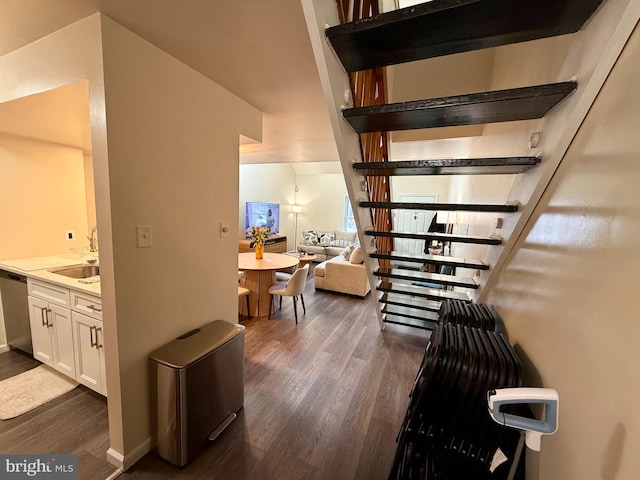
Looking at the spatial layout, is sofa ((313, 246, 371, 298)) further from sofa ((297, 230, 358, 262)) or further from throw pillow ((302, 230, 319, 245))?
throw pillow ((302, 230, 319, 245))

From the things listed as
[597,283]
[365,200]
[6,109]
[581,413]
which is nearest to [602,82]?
[597,283]

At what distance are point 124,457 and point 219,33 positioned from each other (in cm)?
243

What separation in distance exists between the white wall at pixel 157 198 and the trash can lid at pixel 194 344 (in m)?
0.06

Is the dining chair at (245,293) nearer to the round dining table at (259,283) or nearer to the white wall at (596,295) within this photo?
the round dining table at (259,283)

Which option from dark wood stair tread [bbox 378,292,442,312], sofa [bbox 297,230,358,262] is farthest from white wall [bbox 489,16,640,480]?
sofa [bbox 297,230,358,262]

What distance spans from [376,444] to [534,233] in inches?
66.0

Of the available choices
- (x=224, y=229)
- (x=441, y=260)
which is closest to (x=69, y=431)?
(x=224, y=229)

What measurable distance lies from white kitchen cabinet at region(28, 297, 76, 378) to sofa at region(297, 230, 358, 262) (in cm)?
559

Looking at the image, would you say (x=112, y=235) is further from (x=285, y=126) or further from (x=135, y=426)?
(x=285, y=126)

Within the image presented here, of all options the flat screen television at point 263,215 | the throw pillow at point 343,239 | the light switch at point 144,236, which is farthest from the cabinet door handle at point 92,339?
the throw pillow at point 343,239

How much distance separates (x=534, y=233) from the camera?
1251 mm

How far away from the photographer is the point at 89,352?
6.33 ft

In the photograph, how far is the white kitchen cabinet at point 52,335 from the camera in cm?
204

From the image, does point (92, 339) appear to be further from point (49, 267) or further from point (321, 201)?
point (321, 201)
